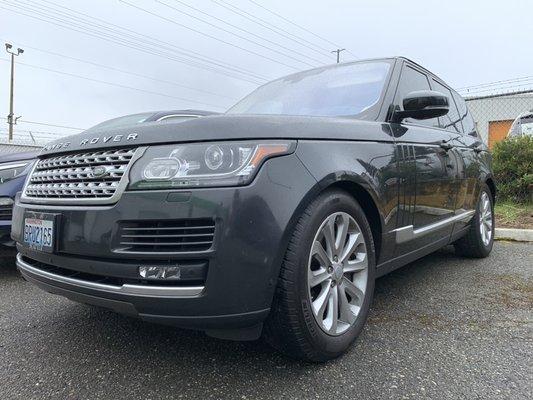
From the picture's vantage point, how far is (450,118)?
3859mm

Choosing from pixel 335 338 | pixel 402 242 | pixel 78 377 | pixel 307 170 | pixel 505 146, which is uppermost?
pixel 505 146

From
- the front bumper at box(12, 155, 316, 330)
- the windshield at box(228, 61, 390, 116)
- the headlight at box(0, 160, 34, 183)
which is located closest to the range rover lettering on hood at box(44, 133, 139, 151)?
the front bumper at box(12, 155, 316, 330)

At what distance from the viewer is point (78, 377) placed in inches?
76.1

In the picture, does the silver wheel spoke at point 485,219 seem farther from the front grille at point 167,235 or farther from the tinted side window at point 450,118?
the front grille at point 167,235

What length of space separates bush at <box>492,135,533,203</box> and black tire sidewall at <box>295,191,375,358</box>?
493 cm

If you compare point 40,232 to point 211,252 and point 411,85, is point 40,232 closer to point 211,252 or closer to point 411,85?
point 211,252

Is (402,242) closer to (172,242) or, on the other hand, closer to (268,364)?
(268,364)

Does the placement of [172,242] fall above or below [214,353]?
above

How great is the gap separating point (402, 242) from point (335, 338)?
33.1 inches

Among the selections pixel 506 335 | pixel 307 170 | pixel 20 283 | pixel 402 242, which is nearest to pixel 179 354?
pixel 307 170

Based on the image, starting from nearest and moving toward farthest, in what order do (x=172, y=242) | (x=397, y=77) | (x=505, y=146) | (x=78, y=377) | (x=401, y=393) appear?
(x=172, y=242)
(x=401, y=393)
(x=78, y=377)
(x=397, y=77)
(x=505, y=146)

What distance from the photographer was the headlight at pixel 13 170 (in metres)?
3.68

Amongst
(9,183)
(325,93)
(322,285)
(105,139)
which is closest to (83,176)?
(105,139)

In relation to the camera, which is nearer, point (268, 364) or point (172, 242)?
point (172, 242)
